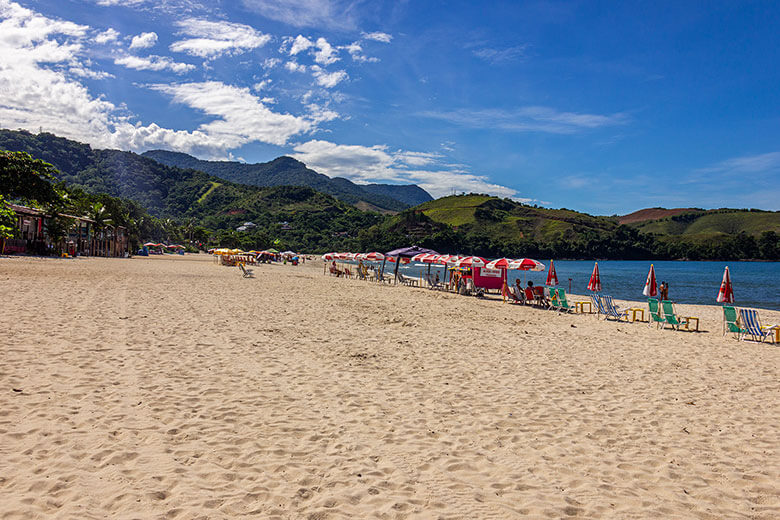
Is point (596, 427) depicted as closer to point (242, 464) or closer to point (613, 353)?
point (242, 464)

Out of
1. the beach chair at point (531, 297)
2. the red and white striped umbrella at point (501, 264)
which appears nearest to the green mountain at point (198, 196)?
the red and white striped umbrella at point (501, 264)

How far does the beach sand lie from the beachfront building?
78.7 ft

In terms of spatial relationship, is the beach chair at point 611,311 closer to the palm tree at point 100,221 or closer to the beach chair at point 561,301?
the beach chair at point 561,301

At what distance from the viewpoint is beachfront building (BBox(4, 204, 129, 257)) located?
91.6 ft

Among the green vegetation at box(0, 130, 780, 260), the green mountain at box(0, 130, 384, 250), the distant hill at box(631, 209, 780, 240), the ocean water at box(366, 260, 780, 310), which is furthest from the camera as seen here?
the green mountain at box(0, 130, 384, 250)

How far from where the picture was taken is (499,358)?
7.54m

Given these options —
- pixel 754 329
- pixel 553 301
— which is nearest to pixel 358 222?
pixel 553 301

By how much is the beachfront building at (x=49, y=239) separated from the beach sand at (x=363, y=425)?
78.7ft

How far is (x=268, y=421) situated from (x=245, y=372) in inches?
67.5

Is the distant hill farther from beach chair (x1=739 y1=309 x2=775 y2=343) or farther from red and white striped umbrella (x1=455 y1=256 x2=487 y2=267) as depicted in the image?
beach chair (x1=739 y1=309 x2=775 y2=343)

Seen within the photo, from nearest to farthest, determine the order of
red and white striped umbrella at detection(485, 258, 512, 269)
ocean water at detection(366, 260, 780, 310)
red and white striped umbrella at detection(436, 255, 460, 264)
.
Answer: red and white striped umbrella at detection(485, 258, 512, 269) < red and white striped umbrella at detection(436, 255, 460, 264) < ocean water at detection(366, 260, 780, 310)

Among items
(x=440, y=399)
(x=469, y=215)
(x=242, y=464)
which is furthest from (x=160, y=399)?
(x=469, y=215)

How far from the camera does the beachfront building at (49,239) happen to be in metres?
27.9

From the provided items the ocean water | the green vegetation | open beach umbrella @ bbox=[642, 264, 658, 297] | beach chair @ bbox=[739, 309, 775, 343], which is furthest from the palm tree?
beach chair @ bbox=[739, 309, 775, 343]
